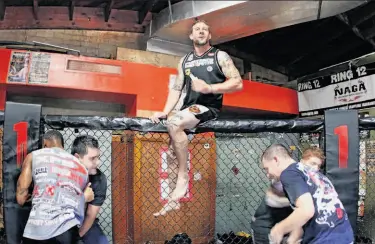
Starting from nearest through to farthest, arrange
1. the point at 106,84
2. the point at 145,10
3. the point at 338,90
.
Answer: the point at 106,84 < the point at 145,10 < the point at 338,90

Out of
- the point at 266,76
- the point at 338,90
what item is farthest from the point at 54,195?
the point at 266,76

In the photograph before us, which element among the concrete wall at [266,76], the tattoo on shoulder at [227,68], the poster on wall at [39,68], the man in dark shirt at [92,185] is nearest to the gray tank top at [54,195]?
the man in dark shirt at [92,185]

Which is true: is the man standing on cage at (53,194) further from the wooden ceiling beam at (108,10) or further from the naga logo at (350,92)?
the naga logo at (350,92)

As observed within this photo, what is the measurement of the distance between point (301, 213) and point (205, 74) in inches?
50.3

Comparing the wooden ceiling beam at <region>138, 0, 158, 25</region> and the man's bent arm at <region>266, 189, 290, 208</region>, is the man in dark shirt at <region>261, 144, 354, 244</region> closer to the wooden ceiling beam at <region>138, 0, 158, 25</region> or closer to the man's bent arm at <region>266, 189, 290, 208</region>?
the man's bent arm at <region>266, 189, 290, 208</region>

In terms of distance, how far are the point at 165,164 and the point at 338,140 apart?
2.72 metres

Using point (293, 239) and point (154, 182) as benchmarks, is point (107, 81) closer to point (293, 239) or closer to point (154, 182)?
point (154, 182)

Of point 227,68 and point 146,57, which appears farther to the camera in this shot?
point 146,57

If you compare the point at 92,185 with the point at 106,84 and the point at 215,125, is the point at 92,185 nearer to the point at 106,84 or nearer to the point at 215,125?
the point at 215,125

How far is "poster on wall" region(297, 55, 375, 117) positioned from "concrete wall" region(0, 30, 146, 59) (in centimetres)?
312

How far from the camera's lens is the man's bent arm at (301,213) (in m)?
1.86

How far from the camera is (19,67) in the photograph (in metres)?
5.02

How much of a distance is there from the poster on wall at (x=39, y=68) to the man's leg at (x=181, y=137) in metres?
3.13

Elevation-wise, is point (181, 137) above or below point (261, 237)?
above
